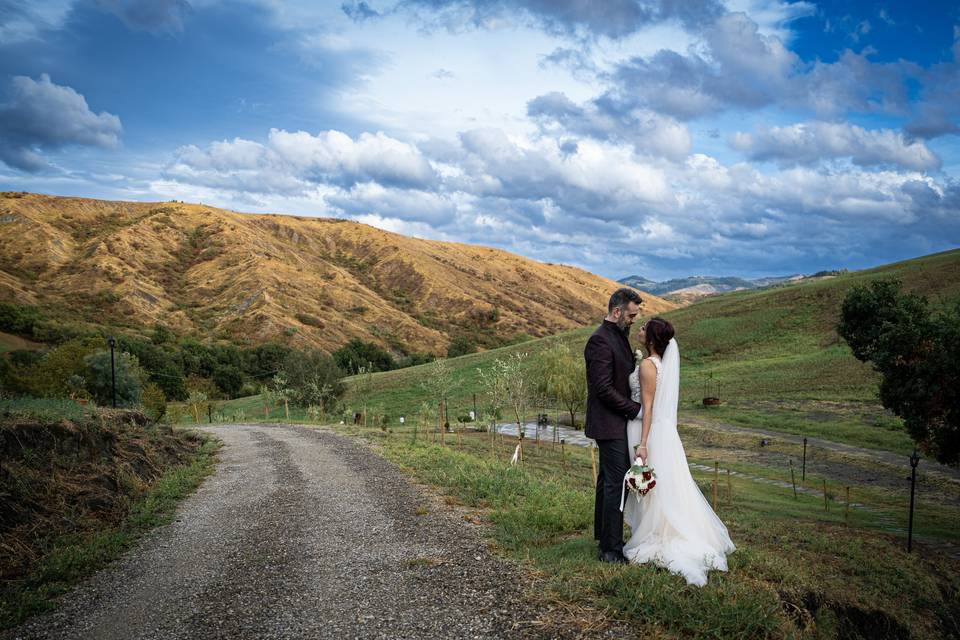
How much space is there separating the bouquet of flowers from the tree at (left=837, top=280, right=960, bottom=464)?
12.2m

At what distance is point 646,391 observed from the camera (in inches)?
273

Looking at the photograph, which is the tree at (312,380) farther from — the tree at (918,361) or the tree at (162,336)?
the tree at (162,336)

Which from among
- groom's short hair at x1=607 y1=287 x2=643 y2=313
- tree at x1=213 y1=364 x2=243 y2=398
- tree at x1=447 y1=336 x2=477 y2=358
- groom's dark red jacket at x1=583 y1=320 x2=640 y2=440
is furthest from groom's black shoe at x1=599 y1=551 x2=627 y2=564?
tree at x1=447 y1=336 x2=477 y2=358

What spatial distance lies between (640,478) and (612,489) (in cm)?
43

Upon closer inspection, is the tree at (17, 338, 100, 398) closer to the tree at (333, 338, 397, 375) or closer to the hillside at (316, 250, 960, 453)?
the hillside at (316, 250, 960, 453)

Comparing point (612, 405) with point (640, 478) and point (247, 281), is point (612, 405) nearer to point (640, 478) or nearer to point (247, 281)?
point (640, 478)

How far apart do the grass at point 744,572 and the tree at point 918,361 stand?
3086mm

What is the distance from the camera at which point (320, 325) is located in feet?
371

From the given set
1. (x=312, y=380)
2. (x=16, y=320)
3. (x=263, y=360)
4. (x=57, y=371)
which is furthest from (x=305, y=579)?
(x=16, y=320)

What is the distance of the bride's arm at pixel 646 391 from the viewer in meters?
6.93

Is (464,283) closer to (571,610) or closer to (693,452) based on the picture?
(693,452)

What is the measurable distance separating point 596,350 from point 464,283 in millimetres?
164026

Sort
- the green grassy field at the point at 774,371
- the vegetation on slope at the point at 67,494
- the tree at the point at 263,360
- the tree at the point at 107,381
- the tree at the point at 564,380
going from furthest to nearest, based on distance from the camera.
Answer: the tree at the point at 263,360, the tree at the point at 564,380, the tree at the point at 107,381, the green grassy field at the point at 774,371, the vegetation on slope at the point at 67,494

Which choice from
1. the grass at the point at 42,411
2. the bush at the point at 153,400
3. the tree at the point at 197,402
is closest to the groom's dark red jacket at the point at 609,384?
the grass at the point at 42,411
